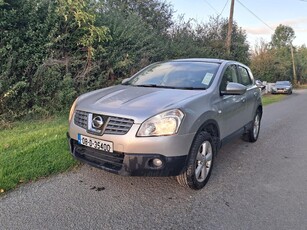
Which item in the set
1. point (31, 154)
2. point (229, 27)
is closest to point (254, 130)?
point (31, 154)

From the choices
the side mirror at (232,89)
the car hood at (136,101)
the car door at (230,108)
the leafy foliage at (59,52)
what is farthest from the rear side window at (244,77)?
the leafy foliage at (59,52)

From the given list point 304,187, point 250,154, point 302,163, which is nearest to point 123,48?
point 250,154

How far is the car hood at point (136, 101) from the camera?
326cm

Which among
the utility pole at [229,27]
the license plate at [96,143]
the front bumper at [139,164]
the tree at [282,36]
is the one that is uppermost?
the tree at [282,36]

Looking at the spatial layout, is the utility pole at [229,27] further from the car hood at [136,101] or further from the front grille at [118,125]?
the front grille at [118,125]

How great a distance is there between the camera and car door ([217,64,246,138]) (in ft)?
13.7

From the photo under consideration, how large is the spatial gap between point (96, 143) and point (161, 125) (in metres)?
0.81

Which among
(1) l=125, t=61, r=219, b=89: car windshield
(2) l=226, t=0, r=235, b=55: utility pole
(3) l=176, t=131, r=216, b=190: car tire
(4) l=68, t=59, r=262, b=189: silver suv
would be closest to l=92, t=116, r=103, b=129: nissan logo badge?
(4) l=68, t=59, r=262, b=189: silver suv

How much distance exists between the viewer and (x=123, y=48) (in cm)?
907

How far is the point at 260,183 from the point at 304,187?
576mm

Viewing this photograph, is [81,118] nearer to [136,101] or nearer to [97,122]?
[97,122]

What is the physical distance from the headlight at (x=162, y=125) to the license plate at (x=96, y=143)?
393 millimetres

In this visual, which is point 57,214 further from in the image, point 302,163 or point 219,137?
point 302,163

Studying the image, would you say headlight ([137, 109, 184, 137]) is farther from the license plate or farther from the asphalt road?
the asphalt road
